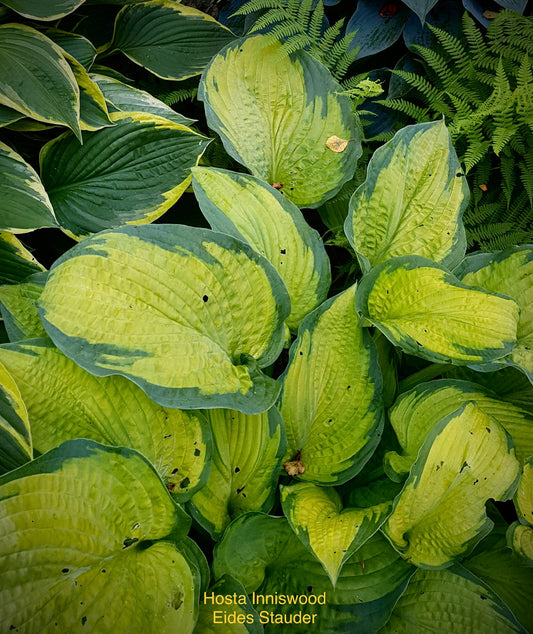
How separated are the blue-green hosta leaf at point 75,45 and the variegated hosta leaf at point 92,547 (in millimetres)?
1062

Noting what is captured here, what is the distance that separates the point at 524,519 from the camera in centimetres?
94

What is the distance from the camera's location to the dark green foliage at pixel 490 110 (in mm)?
1271

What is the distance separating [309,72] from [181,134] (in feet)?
1.28

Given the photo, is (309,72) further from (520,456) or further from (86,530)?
(86,530)

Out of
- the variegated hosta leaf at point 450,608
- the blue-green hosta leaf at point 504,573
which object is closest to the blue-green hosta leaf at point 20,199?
the variegated hosta leaf at point 450,608

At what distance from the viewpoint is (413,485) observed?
0.85 meters

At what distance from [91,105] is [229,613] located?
1.15 m

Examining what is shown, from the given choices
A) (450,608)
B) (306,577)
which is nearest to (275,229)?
(306,577)

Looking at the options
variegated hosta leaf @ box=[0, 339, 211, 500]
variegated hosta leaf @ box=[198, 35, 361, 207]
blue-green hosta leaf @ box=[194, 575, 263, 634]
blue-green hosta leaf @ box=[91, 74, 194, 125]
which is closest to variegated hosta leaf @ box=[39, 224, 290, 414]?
variegated hosta leaf @ box=[0, 339, 211, 500]

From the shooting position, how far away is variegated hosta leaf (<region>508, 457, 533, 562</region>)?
917mm

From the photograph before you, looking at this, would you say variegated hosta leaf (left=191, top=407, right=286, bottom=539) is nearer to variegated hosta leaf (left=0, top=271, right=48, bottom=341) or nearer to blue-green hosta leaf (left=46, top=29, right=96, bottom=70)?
variegated hosta leaf (left=0, top=271, right=48, bottom=341)

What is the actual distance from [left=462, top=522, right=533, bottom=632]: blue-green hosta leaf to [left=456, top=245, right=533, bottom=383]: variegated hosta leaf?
422 millimetres

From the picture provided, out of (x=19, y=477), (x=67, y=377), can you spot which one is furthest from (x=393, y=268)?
(x=19, y=477)

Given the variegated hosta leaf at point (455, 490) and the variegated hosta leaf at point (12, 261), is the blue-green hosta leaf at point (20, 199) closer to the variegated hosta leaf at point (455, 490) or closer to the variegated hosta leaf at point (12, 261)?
the variegated hosta leaf at point (12, 261)
